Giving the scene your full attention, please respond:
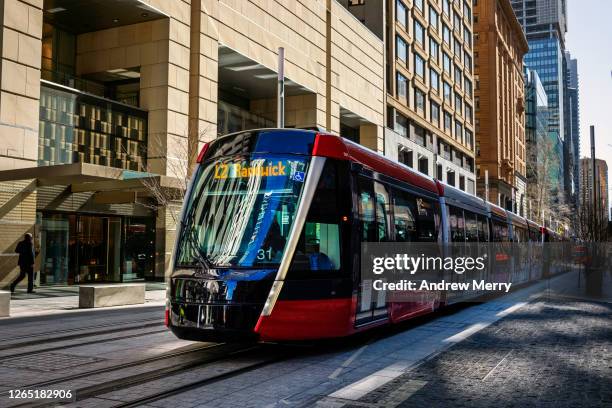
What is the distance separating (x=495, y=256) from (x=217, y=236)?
39.9 ft

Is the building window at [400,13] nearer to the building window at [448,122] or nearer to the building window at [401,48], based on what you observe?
the building window at [401,48]

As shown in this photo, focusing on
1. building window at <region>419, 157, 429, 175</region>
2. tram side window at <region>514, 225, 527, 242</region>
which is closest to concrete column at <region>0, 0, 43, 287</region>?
tram side window at <region>514, 225, 527, 242</region>

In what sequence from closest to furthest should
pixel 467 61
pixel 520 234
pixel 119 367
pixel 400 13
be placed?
pixel 119 367 → pixel 520 234 → pixel 400 13 → pixel 467 61

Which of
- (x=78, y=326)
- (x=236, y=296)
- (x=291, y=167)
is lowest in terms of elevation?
(x=78, y=326)

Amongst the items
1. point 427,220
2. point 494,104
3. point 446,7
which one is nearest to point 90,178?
point 427,220

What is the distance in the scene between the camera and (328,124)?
36562 millimetres

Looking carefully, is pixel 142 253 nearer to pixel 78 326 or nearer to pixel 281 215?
pixel 78 326

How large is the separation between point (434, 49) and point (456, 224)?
158ft

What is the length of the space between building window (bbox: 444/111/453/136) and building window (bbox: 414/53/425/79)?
7.82 m

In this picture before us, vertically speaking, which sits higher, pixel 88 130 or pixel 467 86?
pixel 467 86

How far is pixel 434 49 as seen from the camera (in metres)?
58.8

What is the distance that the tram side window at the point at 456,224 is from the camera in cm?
1360

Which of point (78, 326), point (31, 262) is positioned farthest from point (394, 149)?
point (78, 326)

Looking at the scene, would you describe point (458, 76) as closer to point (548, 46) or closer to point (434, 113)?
point (434, 113)
